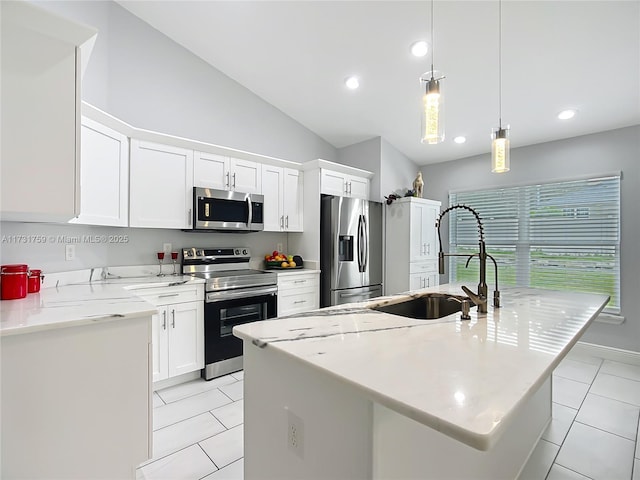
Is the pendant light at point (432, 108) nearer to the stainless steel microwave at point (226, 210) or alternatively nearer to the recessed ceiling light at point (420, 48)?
the recessed ceiling light at point (420, 48)

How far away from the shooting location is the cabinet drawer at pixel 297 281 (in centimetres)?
342

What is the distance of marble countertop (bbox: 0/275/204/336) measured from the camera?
1.37 metres

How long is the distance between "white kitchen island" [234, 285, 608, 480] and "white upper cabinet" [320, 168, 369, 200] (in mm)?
2516

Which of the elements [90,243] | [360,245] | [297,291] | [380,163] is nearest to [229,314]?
[297,291]

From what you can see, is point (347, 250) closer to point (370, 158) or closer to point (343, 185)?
point (343, 185)

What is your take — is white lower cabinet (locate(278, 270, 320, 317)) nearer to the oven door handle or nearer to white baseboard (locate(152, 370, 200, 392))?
the oven door handle

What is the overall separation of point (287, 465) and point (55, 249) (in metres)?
2.38

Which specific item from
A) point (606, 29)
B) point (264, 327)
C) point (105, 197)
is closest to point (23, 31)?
point (105, 197)

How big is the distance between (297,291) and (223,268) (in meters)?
0.85

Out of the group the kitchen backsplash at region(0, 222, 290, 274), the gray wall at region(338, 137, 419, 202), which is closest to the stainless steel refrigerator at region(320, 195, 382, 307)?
the gray wall at region(338, 137, 419, 202)

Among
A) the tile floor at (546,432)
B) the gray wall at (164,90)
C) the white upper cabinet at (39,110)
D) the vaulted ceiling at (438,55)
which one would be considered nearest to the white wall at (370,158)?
the vaulted ceiling at (438,55)

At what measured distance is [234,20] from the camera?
286 cm

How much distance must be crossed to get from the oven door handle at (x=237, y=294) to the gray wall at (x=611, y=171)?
3281 millimetres

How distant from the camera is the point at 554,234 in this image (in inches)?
151
